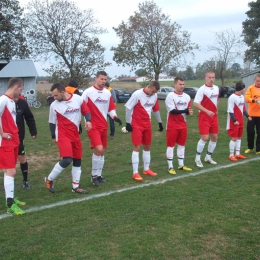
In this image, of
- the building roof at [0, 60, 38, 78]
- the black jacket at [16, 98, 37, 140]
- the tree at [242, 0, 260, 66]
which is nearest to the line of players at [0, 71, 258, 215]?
the black jacket at [16, 98, 37, 140]

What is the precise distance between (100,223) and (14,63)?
111 feet

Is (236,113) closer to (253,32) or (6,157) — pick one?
(6,157)

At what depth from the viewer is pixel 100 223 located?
4.66 meters

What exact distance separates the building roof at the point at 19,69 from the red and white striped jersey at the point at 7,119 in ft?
102

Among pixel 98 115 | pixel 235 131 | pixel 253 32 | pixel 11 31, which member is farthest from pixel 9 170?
pixel 253 32

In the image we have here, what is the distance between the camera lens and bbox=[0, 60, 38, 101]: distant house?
3481 cm

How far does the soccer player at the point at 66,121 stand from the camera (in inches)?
232

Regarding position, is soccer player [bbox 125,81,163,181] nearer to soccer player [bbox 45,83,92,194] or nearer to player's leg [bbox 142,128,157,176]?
player's leg [bbox 142,128,157,176]

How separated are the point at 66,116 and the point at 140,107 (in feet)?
5.58

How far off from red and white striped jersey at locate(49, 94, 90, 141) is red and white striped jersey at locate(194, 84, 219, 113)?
2942 mm

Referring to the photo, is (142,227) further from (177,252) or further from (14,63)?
(14,63)

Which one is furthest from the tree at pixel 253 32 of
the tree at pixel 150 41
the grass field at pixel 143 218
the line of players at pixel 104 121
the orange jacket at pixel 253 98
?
the grass field at pixel 143 218

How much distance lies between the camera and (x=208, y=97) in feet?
A: 25.6

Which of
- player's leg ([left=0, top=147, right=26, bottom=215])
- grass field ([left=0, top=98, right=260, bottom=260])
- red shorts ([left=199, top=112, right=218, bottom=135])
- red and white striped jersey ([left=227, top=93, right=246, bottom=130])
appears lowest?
grass field ([left=0, top=98, right=260, bottom=260])
